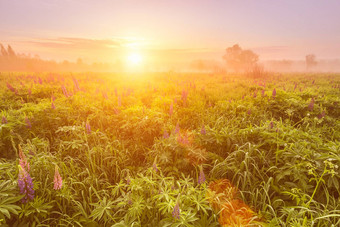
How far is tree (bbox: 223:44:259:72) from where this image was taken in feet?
229

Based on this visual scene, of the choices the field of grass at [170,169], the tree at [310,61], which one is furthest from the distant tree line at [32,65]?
the tree at [310,61]

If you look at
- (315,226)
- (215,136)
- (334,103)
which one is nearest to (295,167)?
(315,226)

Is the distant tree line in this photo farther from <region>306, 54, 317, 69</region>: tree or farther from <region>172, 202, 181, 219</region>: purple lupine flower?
<region>306, 54, 317, 69</region>: tree

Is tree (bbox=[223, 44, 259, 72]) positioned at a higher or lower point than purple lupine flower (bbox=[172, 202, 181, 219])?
higher

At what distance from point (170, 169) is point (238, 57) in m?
76.9

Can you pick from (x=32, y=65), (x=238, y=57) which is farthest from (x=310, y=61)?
(x=32, y=65)

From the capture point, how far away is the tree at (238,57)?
6987cm

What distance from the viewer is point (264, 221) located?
80.4 inches

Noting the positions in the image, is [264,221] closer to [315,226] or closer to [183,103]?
[315,226]

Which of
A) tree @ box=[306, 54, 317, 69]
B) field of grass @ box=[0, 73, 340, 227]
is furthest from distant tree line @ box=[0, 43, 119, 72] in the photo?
tree @ box=[306, 54, 317, 69]

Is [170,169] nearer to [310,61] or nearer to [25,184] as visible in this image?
[25,184]

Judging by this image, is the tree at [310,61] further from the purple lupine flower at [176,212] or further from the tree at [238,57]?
the purple lupine flower at [176,212]

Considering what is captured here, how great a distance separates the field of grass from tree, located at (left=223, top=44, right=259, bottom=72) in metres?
71.8

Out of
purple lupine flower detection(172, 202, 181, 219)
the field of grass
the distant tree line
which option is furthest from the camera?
the distant tree line
